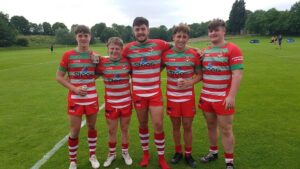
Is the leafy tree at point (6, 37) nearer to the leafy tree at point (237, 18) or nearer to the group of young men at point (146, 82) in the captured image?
the leafy tree at point (237, 18)

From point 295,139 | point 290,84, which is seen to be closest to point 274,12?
point 290,84

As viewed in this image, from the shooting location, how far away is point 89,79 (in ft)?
15.5

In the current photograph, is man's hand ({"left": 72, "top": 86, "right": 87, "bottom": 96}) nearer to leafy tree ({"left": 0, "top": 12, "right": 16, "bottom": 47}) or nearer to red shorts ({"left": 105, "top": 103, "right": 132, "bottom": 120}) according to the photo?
red shorts ({"left": 105, "top": 103, "right": 132, "bottom": 120})

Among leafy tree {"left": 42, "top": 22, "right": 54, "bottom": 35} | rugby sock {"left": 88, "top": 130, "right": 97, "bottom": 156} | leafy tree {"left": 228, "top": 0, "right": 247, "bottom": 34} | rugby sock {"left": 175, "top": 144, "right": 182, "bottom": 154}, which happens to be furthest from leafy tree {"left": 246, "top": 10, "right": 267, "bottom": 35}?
rugby sock {"left": 88, "top": 130, "right": 97, "bottom": 156}

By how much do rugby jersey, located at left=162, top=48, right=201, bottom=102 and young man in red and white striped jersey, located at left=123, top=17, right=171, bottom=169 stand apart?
6.9 inches

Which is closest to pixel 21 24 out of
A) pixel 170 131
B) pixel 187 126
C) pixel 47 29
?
pixel 47 29

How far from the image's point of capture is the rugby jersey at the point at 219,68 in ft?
14.0

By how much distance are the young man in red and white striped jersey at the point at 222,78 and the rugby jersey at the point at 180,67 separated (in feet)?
0.65

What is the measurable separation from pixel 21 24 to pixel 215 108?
136m

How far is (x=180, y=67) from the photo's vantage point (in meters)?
4.69

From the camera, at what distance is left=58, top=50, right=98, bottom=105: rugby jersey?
183 inches

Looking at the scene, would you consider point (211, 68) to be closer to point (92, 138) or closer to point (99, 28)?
point (92, 138)

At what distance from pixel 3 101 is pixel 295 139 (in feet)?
29.4

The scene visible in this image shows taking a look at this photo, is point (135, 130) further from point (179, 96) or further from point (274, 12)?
point (274, 12)
